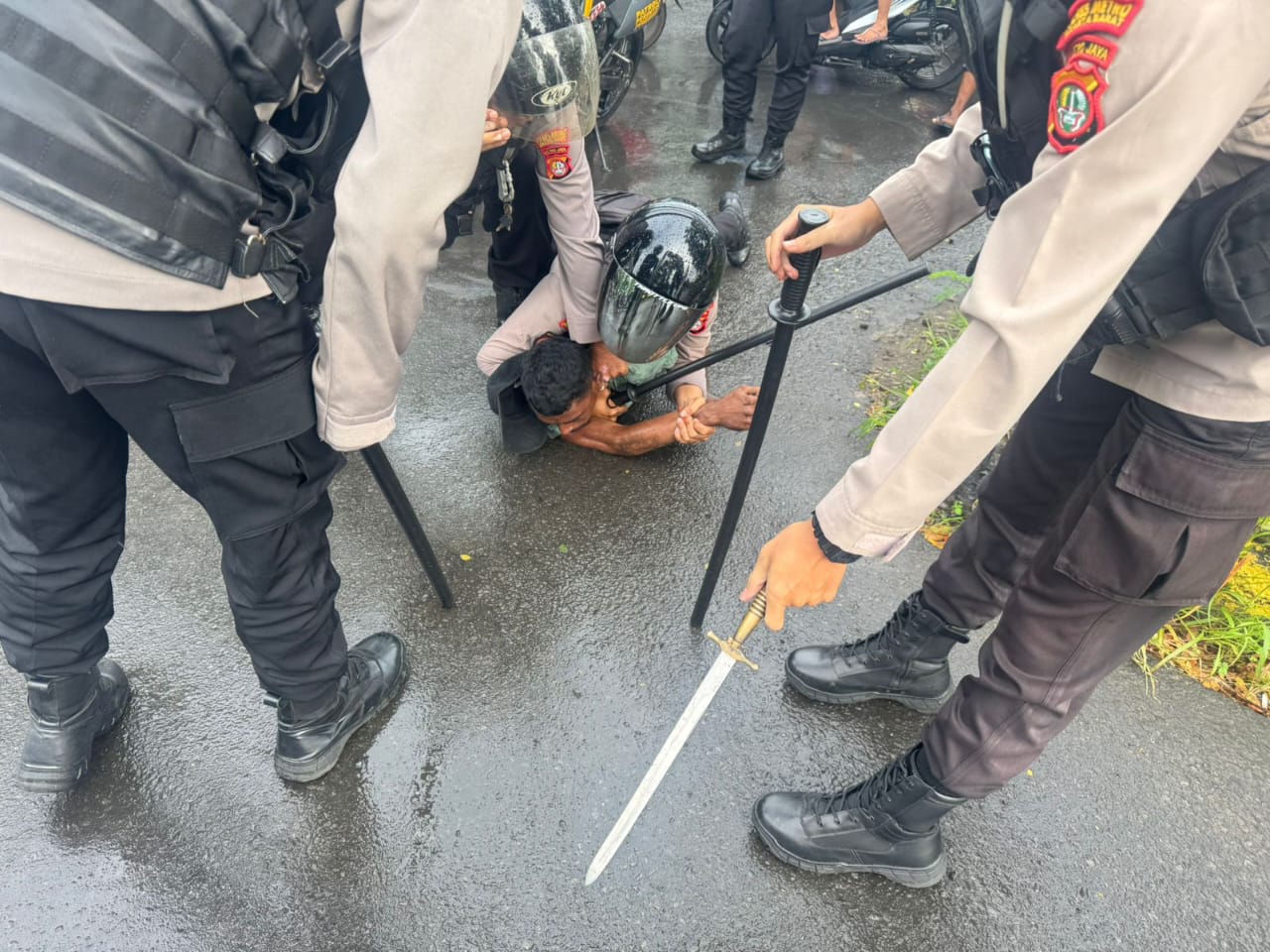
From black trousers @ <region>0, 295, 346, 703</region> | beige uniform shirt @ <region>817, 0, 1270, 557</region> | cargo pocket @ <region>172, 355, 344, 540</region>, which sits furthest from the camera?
cargo pocket @ <region>172, 355, 344, 540</region>

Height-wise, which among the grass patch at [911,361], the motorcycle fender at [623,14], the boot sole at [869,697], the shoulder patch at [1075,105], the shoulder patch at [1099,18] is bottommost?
the boot sole at [869,697]

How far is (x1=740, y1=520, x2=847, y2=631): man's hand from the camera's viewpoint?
1289 mm

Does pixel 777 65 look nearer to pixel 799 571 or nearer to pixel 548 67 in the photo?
pixel 548 67

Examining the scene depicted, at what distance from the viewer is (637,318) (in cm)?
242

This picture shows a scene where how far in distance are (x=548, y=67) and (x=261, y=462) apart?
1.31 m

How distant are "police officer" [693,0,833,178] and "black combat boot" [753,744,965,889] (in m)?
3.92

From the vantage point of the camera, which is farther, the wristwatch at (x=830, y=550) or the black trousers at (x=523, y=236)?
the black trousers at (x=523, y=236)

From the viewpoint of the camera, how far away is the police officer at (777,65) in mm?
4133

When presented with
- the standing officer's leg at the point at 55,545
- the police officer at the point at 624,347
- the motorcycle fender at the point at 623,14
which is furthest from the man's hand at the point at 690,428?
the motorcycle fender at the point at 623,14

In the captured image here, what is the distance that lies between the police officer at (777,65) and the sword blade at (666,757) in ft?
12.7

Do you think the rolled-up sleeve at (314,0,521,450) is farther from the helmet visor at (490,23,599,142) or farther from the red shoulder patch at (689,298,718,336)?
the red shoulder patch at (689,298,718,336)

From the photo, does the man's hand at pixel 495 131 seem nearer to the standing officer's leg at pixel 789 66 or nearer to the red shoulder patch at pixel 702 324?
the red shoulder patch at pixel 702 324

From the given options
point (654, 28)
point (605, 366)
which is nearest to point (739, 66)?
point (654, 28)

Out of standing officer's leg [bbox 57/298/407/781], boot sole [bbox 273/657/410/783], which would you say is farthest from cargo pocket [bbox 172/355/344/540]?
boot sole [bbox 273/657/410/783]
